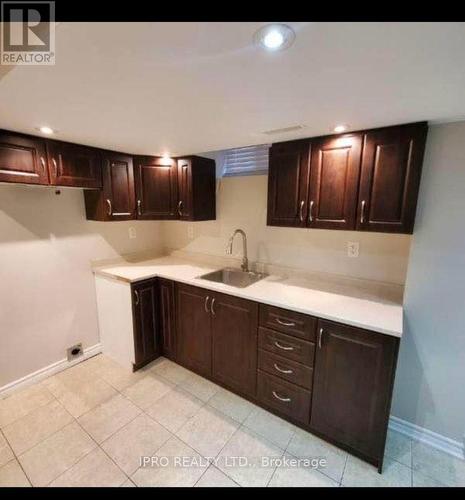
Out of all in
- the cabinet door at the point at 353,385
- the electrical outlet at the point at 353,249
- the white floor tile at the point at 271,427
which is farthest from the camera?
the electrical outlet at the point at 353,249

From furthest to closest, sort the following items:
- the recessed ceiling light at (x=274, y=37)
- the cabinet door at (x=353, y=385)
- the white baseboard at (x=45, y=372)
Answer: the white baseboard at (x=45, y=372)
the cabinet door at (x=353, y=385)
the recessed ceiling light at (x=274, y=37)

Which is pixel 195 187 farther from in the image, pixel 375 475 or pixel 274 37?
pixel 375 475

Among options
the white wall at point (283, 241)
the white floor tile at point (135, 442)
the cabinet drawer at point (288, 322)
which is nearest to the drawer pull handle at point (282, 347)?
the cabinet drawer at point (288, 322)

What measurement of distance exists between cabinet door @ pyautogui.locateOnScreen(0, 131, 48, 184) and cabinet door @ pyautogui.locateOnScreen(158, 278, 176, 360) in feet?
4.15

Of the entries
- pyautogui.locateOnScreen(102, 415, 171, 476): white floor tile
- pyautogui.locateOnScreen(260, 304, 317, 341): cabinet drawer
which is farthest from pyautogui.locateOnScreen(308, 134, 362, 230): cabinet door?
pyautogui.locateOnScreen(102, 415, 171, 476): white floor tile

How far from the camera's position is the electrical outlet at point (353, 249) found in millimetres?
1977

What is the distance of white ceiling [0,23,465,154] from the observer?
2.39 ft

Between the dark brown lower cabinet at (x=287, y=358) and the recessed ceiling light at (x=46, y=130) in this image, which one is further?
the recessed ceiling light at (x=46, y=130)

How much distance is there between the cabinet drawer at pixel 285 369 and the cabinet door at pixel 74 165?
200 cm

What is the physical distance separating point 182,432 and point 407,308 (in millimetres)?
1761

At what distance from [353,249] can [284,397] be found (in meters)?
1.24

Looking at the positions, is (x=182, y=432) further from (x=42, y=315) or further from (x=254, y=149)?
(x=254, y=149)

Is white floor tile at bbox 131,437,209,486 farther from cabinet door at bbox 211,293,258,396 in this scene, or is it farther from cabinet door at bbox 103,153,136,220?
cabinet door at bbox 103,153,136,220

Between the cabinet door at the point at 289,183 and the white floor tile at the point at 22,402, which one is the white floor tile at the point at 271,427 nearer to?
the cabinet door at the point at 289,183
